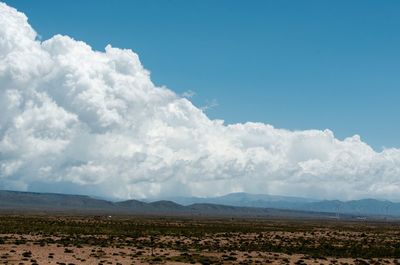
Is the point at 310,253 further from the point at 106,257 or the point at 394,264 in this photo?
the point at 106,257

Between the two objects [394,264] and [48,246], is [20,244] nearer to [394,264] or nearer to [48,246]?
[48,246]

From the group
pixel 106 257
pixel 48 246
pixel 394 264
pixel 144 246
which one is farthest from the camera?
pixel 144 246

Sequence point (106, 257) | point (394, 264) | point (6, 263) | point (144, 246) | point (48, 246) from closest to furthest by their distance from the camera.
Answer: point (6, 263), point (106, 257), point (394, 264), point (48, 246), point (144, 246)

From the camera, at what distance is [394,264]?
174ft

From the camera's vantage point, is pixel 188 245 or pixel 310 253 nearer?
pixel 310 253

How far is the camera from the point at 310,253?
6091 cm

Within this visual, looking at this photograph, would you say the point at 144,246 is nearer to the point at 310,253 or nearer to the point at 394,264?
the point at 310,253

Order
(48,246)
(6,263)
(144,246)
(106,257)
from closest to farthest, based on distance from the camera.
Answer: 1. (6,263)
2. (106,257)
3. (48,246)
4. (144,246)

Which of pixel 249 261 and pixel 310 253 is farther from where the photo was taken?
pixel 310 253

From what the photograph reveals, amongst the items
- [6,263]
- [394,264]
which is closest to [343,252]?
[394,264]

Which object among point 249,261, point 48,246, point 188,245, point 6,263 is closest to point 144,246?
point 188,245

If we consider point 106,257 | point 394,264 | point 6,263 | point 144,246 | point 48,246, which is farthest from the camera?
point 144,246

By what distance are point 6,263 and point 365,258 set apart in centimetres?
3611

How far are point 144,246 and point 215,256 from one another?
11412 millimetres
